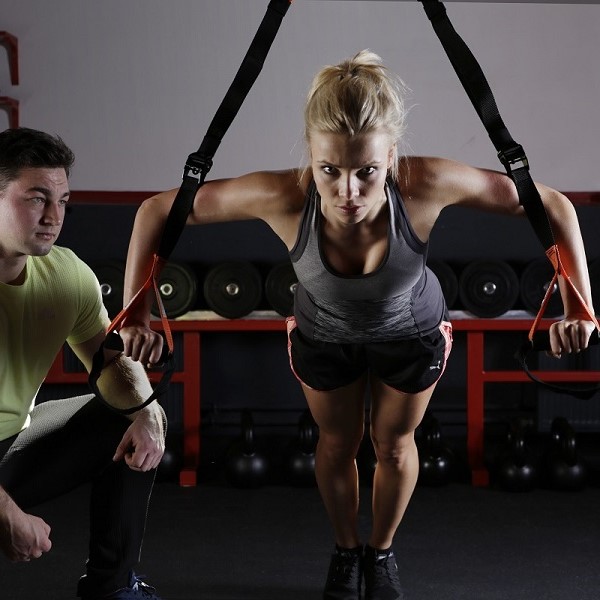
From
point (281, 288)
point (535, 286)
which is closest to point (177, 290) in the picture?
point (281, 288)

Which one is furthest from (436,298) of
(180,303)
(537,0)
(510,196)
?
(537,0)

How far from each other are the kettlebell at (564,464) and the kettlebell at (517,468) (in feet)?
0.24

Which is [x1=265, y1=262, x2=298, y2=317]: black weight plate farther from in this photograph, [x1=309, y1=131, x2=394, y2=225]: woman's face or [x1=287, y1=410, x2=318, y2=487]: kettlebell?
[x1=309, y1=131, x2=394, y2=225]: woman's face

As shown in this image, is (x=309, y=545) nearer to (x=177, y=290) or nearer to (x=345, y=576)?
(x=345, y=576)

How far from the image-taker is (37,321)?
1.98 m

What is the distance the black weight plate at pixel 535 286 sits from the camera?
3.83m

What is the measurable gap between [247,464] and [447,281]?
4.04 ft

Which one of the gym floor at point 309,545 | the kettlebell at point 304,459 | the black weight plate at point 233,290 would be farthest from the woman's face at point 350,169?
the black weight plate at point 233,290

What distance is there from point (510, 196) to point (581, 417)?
2.45 m

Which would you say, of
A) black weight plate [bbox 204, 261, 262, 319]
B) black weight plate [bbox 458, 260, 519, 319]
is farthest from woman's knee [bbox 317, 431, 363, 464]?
black weight plate [bbox 458, 260, 519, 319]

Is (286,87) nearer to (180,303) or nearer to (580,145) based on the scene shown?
(180,303)

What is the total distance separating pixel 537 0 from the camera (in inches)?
161

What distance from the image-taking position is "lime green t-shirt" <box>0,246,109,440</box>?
76.4 inches

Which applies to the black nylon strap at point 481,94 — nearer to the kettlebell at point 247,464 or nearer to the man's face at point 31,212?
the man's face at point 31,212
